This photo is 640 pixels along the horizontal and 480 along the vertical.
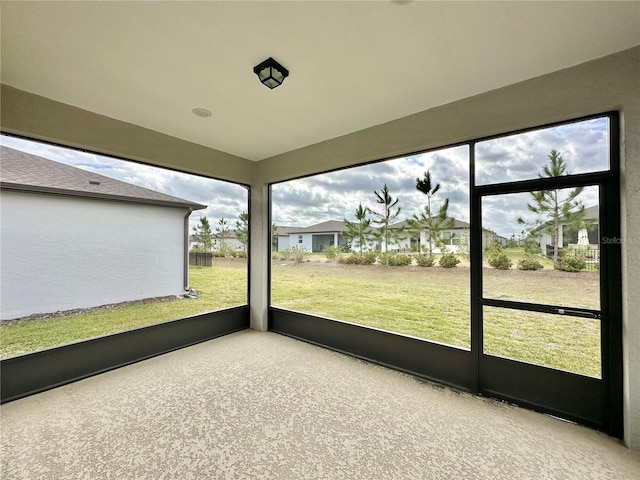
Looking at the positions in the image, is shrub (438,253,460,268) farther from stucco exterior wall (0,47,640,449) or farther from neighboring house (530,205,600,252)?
stucco exterior wall (0,47,640,449)

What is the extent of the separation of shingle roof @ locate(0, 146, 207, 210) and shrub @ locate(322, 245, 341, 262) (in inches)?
123

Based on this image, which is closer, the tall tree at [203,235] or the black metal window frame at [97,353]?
the black metal window frame at [97,353]

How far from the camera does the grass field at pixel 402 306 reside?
2172 mm

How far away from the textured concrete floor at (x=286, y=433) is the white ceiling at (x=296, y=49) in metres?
2.87

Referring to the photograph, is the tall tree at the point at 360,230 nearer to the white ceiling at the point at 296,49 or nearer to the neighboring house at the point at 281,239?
the neighboring house at the point at 281,239

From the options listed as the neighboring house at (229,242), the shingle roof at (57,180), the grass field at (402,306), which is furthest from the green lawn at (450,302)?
the shingle roof at (57,180)

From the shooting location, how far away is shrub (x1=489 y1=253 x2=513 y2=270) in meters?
2.45

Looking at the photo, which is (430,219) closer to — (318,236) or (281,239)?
(318,236)

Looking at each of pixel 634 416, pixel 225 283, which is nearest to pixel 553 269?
pixel 634 416

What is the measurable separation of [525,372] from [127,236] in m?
5.66

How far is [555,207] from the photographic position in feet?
7.41

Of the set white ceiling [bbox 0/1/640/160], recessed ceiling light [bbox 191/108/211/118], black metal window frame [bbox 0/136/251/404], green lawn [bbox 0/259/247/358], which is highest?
recessed ceiling light [bbox 191/108/211/118]

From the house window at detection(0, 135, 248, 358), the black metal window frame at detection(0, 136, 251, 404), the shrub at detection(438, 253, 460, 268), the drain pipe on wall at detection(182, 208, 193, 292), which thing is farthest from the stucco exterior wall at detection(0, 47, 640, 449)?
the drain pipe on wall at detection(182, 208, 193, 292)

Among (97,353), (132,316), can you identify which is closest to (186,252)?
(132,316)
